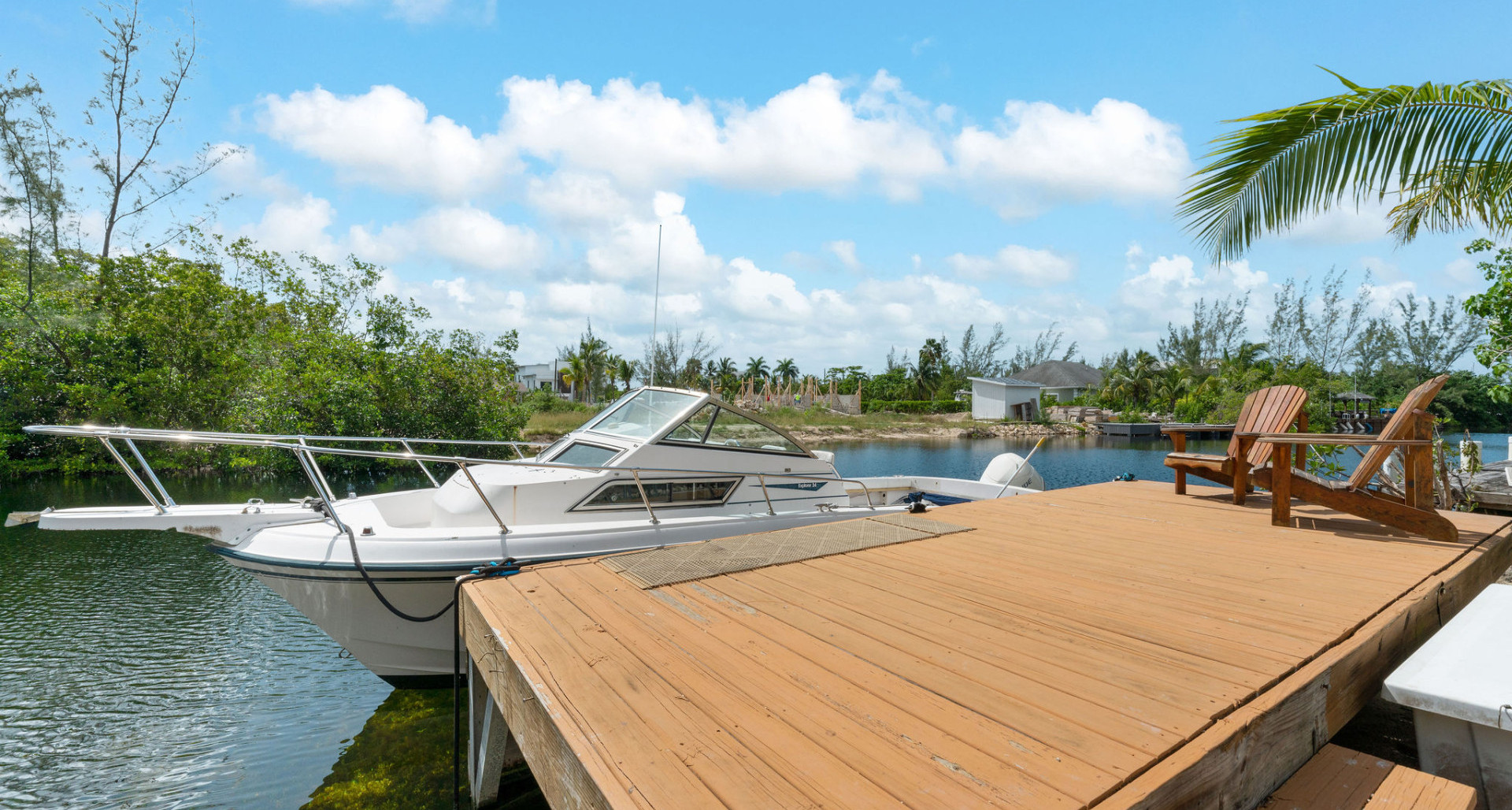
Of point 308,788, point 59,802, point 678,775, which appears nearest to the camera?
point 678,775

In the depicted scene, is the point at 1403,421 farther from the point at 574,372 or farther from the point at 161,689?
the point at 574,372

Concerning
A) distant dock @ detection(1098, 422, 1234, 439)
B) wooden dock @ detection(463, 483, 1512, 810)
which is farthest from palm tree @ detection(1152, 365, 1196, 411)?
wooden dock @ detection(463, 483, 1512, 810)

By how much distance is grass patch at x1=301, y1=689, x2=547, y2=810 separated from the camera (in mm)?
4070

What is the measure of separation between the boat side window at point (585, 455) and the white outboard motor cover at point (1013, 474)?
5.47 metres

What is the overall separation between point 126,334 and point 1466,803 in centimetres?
2252

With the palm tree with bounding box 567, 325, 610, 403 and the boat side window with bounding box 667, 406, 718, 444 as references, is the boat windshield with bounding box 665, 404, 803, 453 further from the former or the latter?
the palm tree with bounding box 567, 325, 610, 403

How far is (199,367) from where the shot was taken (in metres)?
17.0

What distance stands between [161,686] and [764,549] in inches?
202

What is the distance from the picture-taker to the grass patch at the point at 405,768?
4.07 metres

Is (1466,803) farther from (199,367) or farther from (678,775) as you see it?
(199,367)

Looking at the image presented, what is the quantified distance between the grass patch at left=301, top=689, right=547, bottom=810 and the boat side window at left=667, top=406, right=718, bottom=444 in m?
2.74

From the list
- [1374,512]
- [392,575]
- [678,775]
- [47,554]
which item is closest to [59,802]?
[392,575]

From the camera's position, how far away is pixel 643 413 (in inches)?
258

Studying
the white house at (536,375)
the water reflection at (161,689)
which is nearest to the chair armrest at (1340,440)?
the water reflection at (161,689)
